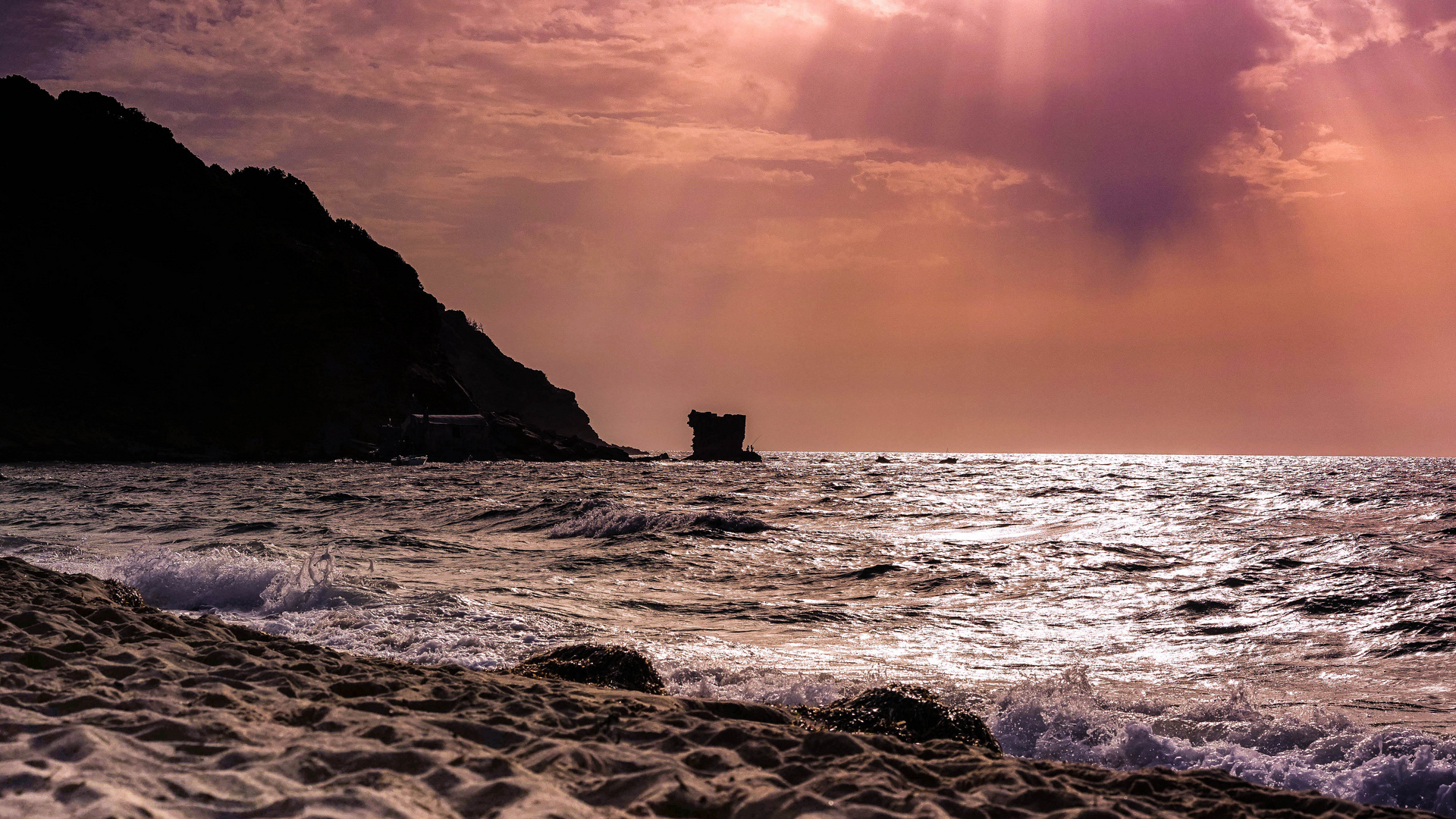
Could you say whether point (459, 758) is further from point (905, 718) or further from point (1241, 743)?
point (1241, 743)

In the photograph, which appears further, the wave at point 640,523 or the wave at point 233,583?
the wave at point 640,523

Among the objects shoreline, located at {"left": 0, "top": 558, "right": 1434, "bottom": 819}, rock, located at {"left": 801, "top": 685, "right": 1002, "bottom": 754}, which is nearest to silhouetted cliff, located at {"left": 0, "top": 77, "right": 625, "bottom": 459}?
shoreline, located at {"left": 0, "top": 558, "right": 1434, "bottom": 819}

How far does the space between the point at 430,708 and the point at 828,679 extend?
405 cm

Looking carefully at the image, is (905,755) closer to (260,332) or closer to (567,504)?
(567,504)

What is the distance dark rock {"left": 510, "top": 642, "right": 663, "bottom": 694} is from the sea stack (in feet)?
395

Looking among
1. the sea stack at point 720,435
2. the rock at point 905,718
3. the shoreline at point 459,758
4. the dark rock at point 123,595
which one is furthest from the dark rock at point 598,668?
the sea stack at point 720,435

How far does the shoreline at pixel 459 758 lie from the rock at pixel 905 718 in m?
0.34

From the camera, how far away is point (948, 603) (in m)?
13.9

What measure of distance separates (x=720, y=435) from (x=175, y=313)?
73.4m

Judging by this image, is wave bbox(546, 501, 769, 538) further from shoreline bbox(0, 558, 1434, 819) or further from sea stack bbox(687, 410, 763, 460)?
sea stack bbox(687, 410, 763, 460)

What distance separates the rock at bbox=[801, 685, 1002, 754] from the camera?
615 cm

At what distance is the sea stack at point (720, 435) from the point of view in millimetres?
128750

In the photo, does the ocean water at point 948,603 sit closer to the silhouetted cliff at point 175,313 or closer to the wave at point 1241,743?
the wave at point 1241,743

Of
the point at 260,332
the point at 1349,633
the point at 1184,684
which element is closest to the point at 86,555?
the point at 1184,684
